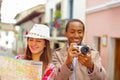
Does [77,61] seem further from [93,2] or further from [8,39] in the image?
[8,39]

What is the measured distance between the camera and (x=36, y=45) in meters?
1.07

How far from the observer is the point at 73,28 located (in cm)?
102

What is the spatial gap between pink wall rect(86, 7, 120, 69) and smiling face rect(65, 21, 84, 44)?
1.17m

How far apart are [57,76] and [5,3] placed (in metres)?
1.37

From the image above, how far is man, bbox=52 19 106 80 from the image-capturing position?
923 mm

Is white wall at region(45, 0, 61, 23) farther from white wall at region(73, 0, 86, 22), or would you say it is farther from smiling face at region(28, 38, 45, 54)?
smiling face at region(28, 38, 45, 54)

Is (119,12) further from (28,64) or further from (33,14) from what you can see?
(28,64)

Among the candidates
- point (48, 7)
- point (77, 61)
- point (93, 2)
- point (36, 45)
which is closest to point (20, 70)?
point (36, 45)

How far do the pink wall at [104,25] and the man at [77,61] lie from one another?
3.85ft

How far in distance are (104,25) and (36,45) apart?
1.37 metres

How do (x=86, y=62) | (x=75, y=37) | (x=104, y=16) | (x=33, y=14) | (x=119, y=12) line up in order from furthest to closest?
1. (x=33, y=14)
2. (x=104, y=16)
3. (x=119, y=12)
4. (x=75, y=37)
5. (x=86, y=62)

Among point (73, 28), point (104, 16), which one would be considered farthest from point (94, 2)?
point (73, 28)

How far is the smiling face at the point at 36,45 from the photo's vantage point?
1063 millimetres

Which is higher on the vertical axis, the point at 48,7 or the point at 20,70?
the point at 48,7
